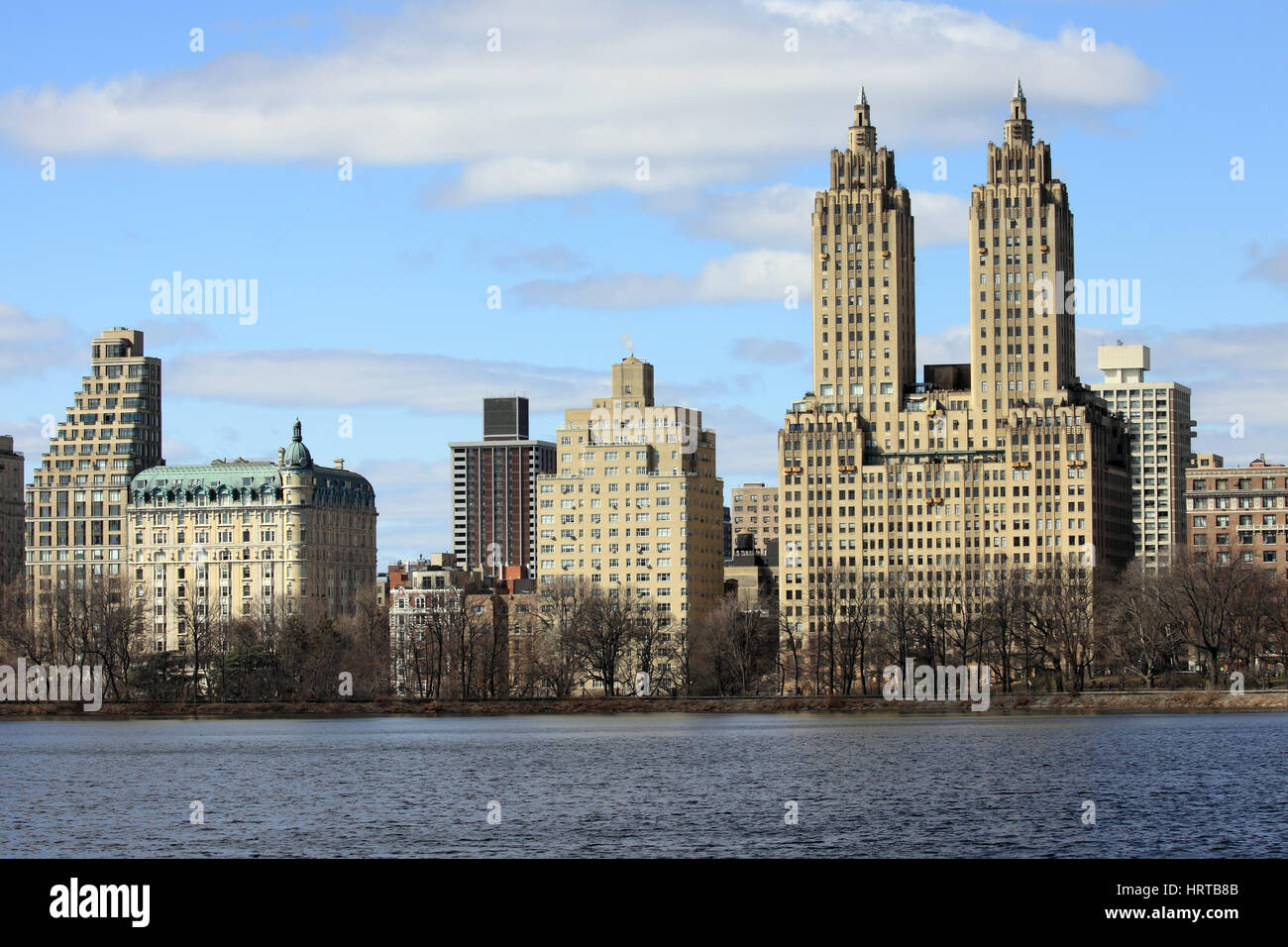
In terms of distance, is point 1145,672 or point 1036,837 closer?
point 1036,837

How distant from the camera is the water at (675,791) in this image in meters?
77.1

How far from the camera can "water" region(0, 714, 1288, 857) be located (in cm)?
7706

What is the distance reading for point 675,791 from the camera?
100250mm
